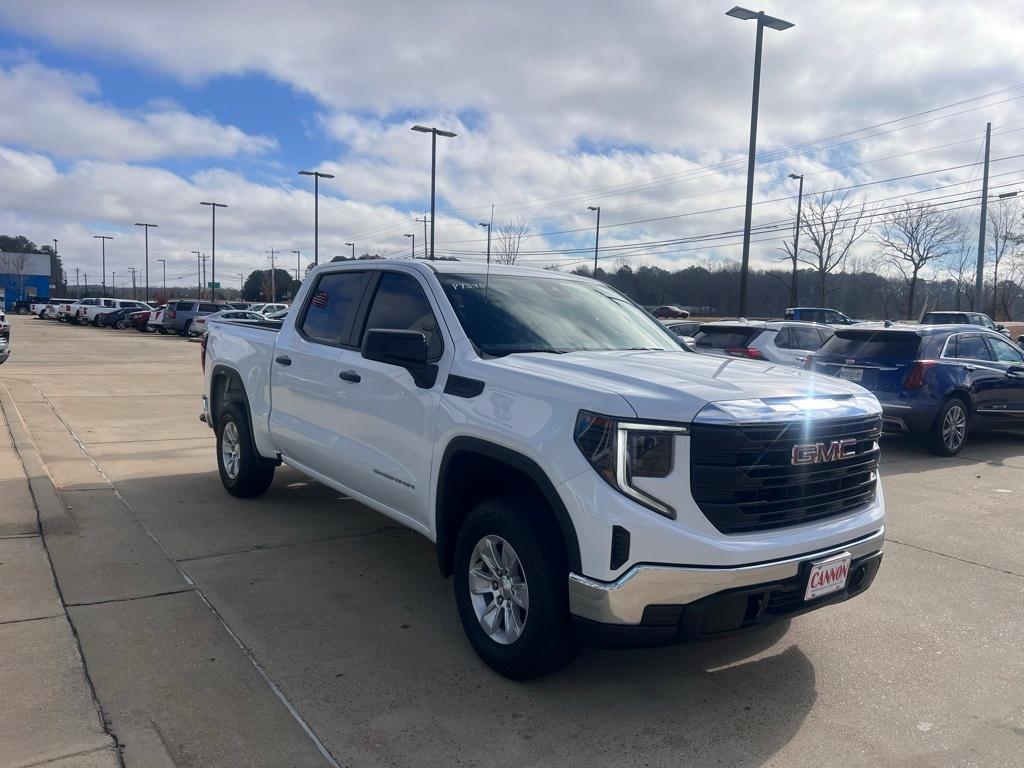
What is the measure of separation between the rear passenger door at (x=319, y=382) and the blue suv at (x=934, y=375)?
270 inches

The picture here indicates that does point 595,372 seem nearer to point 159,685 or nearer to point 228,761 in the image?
point 228,761

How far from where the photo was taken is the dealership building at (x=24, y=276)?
97.0 meters

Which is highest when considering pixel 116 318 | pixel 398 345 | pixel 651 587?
pixel 398 345

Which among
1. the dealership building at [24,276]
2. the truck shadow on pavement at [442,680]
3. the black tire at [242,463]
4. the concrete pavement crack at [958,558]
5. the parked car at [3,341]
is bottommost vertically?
the truck shadow on pavement at [442,680]

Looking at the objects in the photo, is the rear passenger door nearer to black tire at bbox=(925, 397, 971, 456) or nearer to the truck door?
the truck door

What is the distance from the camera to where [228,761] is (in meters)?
2.97

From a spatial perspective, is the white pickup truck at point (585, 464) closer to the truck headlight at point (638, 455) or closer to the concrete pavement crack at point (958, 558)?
the truck headlight at point (638, 455)

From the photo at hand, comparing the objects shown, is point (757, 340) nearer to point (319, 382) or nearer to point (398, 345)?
point (319, 382)

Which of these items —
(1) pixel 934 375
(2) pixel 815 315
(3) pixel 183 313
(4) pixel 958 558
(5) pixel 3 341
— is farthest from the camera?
(3) pixel 183 313

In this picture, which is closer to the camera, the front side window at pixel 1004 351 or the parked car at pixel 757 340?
the front side window at pixel 1004 351

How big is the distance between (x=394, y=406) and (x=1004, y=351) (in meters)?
9.51

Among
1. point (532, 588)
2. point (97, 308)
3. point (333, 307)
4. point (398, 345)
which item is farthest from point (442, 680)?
point (97, 308)

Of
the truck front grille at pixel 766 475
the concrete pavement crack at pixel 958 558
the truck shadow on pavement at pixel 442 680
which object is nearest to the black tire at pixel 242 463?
the truck shadow on pavement at pixel 442 680

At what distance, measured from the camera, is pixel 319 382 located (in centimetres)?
515
